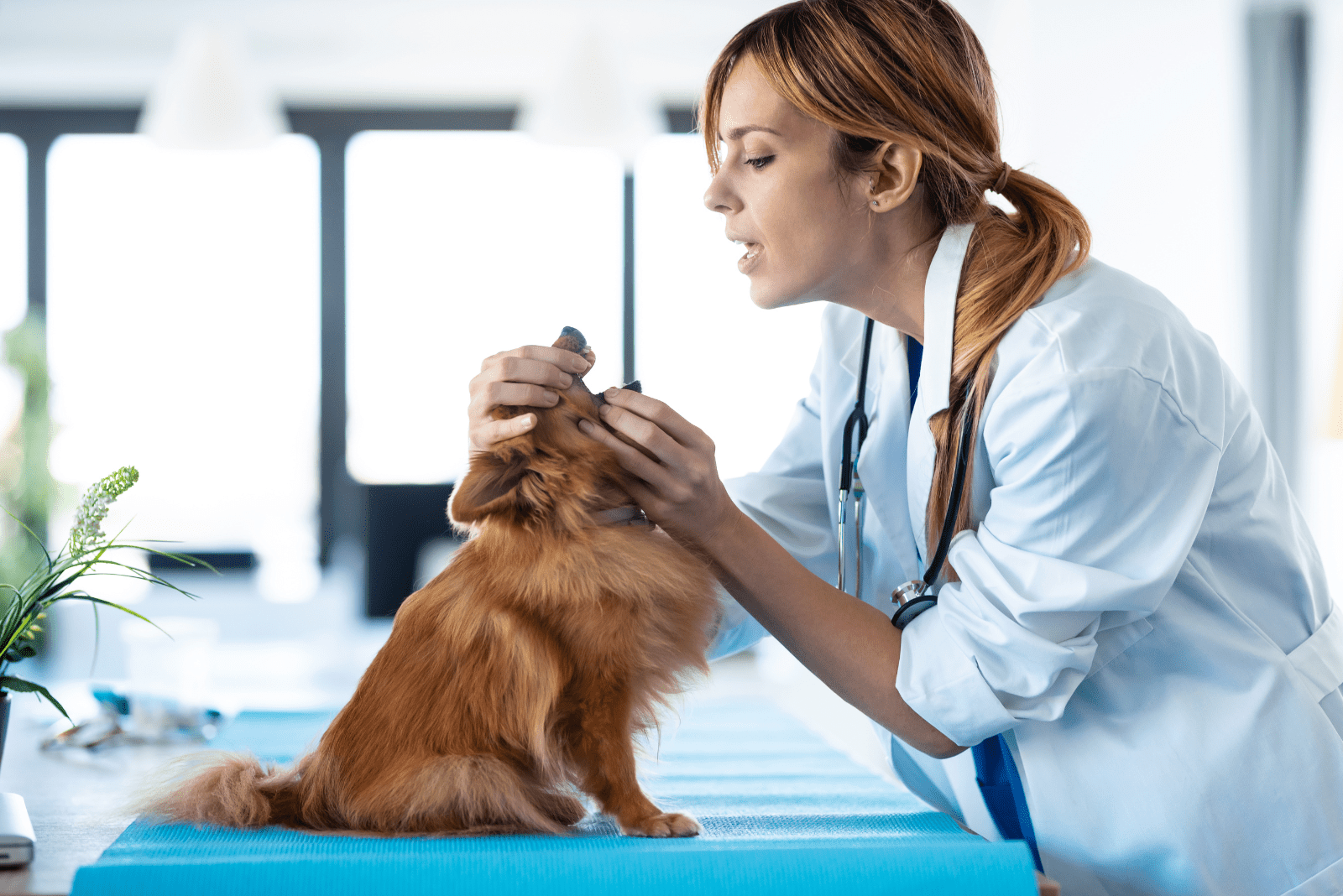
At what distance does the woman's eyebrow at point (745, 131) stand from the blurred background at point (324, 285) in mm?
3655

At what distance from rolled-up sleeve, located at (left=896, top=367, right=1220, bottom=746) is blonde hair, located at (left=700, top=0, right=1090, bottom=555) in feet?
0.39

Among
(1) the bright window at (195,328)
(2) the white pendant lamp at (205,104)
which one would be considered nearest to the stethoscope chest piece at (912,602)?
(2) the white pendant lamp at (205,104)

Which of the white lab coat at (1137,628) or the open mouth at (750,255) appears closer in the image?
the white lab coat at (1137,628)

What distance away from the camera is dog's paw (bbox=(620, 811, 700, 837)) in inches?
39.0

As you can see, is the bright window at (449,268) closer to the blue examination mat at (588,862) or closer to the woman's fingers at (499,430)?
the woman's fingers at (499,430)

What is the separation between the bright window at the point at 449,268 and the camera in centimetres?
527

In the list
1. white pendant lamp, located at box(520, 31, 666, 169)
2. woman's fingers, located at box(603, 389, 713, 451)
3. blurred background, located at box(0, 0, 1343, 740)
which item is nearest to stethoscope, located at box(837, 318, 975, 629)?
woman's fingers, located at box(603, 389, 713, 451)

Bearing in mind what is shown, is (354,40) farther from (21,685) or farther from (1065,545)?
(1065,545)

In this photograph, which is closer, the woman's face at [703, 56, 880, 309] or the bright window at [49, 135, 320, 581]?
the woman's face at [703, 56, 880, 309]

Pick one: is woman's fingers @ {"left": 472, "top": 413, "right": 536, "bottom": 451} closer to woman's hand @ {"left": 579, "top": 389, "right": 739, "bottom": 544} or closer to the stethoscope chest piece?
woman's hand @ {"left": 579, "top": 389, "right": 739, "bottom": 544}

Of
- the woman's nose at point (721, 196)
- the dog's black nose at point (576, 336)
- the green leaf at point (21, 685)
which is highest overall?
the woman's nose at point (721, 196)

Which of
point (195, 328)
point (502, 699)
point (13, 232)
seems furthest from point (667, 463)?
point (13, 232)

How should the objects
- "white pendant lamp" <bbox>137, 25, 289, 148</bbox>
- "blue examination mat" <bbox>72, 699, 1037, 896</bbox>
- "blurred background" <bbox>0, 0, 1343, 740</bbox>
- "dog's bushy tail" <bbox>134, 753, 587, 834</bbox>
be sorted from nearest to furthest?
"blue examination mat" <bbox>72, 699, 1037, 896</bbox> < "dog's bushy tail" <bbox>134, 753, 587, 834</bbox> < "white pendant lamp" <bbox>137, 25, 289, 148</bbox> < "blurred background" <bbox>0, 0, 1343, 740</bbox>

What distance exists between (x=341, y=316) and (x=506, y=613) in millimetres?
4558
